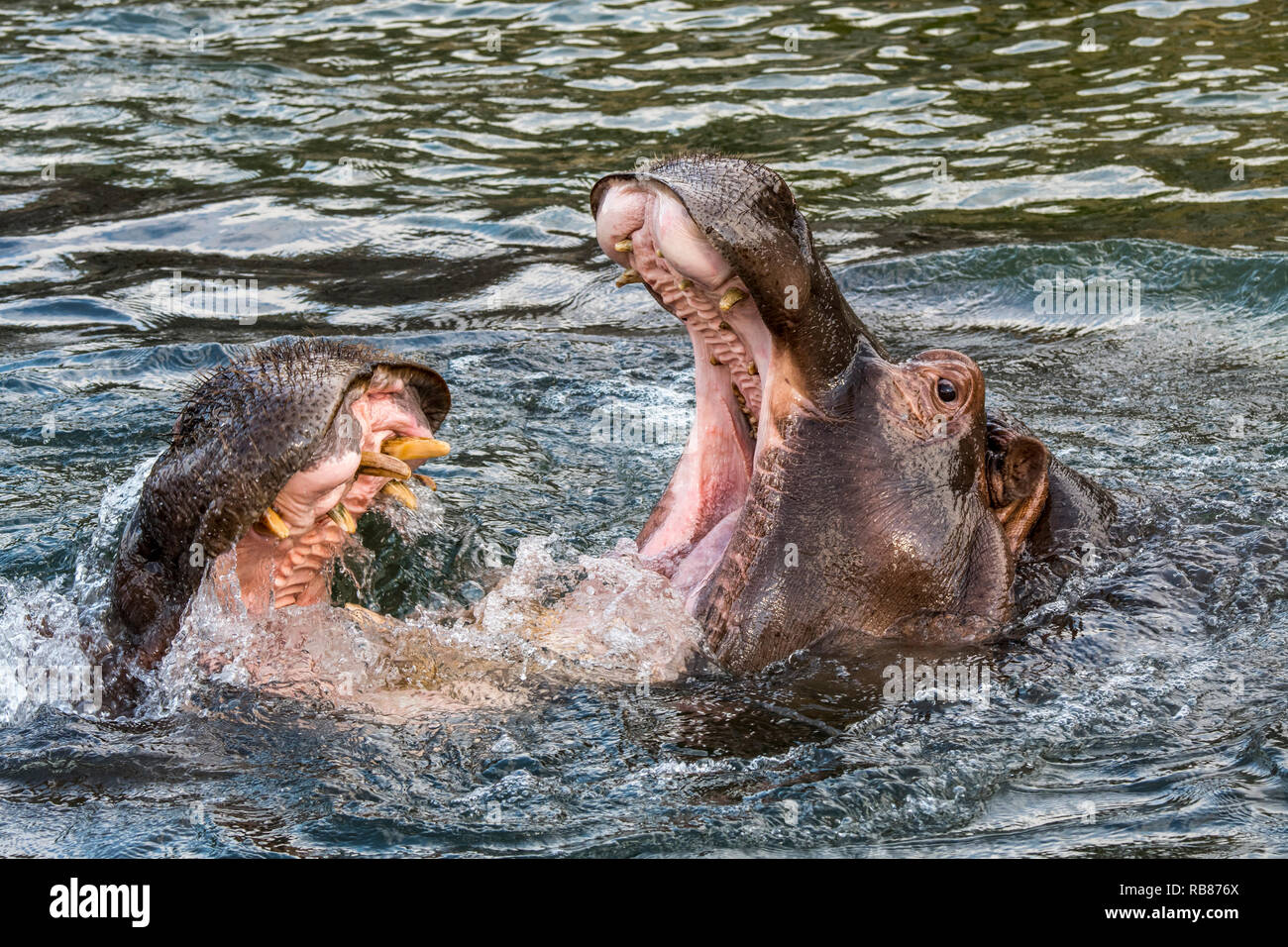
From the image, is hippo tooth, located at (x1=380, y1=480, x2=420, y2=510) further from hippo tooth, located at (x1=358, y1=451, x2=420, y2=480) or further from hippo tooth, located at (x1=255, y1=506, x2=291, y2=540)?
hippo tooth, located at (x1=255, y1=506, x2=291, y2=540)

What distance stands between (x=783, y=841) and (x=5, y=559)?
3352mm

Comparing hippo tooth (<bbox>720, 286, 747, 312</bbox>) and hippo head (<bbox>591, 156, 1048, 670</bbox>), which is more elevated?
hippo tooth (<bbox>720, 286, 747, 312</bbox>)

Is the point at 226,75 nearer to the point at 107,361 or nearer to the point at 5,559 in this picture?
the point at 107,361

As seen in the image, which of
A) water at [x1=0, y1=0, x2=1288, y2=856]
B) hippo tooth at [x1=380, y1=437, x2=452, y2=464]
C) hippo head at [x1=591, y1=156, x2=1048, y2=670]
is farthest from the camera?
hippo head at [x1=591, y1=156, x2=1048, y2=670]

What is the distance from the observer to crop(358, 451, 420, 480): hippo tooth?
387cm

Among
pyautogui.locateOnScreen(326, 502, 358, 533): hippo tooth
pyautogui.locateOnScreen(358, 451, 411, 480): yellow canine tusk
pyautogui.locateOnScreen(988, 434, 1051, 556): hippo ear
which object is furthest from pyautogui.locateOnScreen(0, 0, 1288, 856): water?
pyautogui.locateOnScreen(358, 451, 411, 480): yellow canine tusk

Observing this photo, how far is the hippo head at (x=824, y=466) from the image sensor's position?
4.14 metres

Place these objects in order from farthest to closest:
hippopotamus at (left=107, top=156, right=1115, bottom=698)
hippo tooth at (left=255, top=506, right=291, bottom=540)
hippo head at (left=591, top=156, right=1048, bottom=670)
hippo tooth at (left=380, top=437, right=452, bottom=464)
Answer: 1. hippo head at (left=591, top=156, right=1048, bottom=670)
2. hippo tooth at (left=380, top=437, right=452, bottom=464)
3. hippopotamus at (left=107, top=156, right=1115, bottom=698)
4. hippo tooth at (left=255, top=506, right=291, bottom=540)

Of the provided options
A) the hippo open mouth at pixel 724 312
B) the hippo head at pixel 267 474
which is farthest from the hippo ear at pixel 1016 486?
the hippo head at pixel 267 474

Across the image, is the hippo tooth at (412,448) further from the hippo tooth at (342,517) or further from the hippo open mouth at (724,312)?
the hippo open mouth at (724,312)

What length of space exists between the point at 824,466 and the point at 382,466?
113cm

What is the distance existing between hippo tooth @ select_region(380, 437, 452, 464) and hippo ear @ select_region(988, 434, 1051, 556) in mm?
1523

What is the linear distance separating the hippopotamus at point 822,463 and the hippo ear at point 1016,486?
0.04 m
